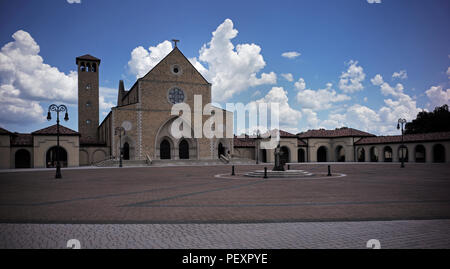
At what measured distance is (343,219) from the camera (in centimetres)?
680

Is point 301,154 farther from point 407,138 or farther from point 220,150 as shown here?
point 407,138

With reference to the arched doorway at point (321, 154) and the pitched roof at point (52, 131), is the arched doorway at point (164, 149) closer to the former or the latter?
the pitched roof at point (52, 131)

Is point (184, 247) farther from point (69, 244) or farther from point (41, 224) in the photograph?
point (41, 224)

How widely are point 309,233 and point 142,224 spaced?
3.51 m

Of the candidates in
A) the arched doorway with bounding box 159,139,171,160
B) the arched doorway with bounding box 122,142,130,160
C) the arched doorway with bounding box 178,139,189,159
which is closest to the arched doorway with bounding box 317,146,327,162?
the arched doorway with bounding box 178,139,189,159

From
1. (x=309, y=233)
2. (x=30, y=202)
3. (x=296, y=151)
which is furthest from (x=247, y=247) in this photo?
(x=296, y=151)

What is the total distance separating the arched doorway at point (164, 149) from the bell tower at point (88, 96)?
12.7 meters

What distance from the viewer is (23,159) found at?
136ft

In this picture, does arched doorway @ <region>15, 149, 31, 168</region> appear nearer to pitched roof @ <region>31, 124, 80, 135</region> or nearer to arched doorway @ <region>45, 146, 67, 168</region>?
arched doorway @ <region>45, 146, 67, 168</region>

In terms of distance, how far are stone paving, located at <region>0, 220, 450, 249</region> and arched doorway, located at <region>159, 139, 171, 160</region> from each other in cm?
4131

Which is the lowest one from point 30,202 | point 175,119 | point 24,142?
point 30,202

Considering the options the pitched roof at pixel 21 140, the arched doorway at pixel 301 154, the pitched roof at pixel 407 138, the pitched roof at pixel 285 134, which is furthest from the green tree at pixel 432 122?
the pitched roof at pixel 21 140

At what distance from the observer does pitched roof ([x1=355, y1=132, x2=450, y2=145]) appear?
4239cm

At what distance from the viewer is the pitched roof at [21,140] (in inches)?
1547
